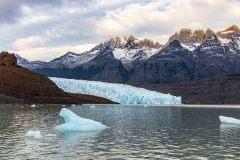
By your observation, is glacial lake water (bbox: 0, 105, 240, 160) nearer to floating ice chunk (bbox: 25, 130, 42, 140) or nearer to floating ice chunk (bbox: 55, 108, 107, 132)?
floating ice chunk (bbox: 25, 130, 42, 140)

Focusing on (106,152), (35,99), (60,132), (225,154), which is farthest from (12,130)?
(35,99)

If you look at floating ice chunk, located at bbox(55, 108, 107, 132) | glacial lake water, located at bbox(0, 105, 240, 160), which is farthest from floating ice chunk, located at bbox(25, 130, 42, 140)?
floating ice chunk, located at bbox(55, 108, 107, 132)

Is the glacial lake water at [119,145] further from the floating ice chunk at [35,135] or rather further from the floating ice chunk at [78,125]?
the floating ice chunk at [78,125]

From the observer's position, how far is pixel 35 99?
650 ft

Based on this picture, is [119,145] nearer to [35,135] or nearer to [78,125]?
[35,135]

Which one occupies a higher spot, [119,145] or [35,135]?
[35,135]

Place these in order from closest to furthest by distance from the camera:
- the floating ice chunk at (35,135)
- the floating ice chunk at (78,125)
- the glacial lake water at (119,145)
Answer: the glacial lake water at (119,145), the floating ice chunk at (35,135), the floating ice chunk at (78,125)

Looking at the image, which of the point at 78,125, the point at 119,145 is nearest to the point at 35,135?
the point at 78,125

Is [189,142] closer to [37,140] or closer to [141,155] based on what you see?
[141,155]

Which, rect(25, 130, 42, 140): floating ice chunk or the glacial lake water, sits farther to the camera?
rect(25, 130, 42, 140): floating ice chunk

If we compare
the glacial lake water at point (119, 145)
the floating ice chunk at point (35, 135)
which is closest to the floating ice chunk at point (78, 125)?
the glacial lake water at point (119, 145)

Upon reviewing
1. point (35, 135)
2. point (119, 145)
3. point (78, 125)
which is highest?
point (78, 125)

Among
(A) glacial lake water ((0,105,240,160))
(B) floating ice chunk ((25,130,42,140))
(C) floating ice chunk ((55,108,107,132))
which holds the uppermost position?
(C) floating ice chunk ((55,108,107,132))

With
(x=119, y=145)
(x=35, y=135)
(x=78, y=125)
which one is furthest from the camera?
(x=78, y=125)
